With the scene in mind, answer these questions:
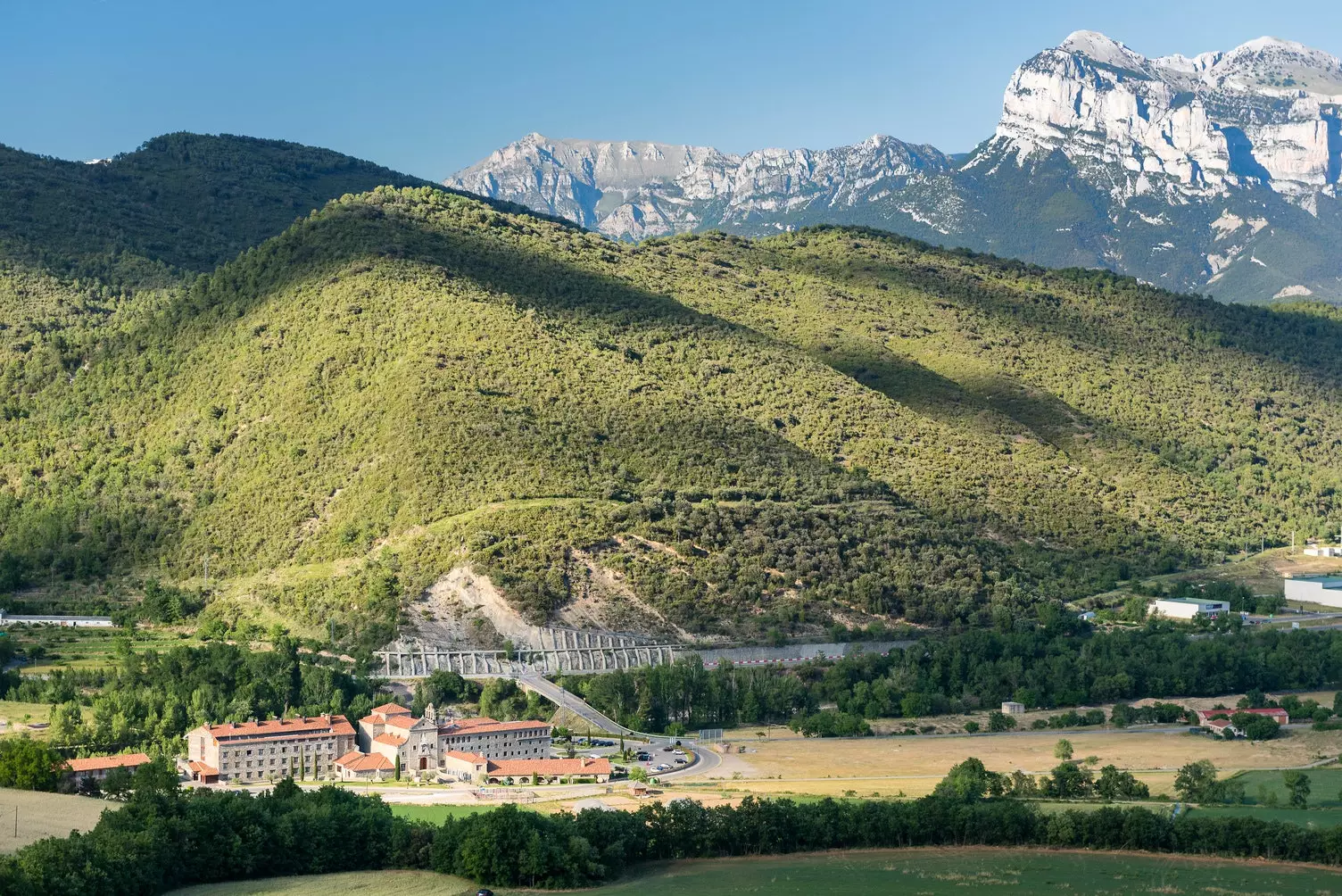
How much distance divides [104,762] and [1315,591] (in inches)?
3496

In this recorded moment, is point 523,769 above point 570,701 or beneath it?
beneath

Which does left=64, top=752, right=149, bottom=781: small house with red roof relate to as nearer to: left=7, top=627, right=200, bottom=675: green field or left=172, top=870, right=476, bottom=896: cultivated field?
left=172, top=870, right=476, bottom=896: cultivated field

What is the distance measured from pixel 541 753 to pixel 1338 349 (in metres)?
136

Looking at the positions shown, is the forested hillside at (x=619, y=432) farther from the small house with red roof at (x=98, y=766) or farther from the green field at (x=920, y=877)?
the green field at (x=920, y=877)

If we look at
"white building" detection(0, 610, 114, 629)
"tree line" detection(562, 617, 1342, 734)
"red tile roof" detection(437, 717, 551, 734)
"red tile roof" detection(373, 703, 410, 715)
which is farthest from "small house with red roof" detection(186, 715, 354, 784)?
"white building" detection(0, 610, 114, 629)

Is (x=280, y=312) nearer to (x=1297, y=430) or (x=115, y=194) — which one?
(x=115, y=194)

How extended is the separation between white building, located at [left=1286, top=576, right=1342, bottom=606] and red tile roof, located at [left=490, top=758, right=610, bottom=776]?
6993 centimetres

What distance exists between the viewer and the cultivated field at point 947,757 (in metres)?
80.6

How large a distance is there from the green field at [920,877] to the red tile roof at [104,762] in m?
15.4

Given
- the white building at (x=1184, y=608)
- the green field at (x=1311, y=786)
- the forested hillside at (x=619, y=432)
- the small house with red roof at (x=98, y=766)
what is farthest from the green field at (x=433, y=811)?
the white building at (x=1184, y=608)

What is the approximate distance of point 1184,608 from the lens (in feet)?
410

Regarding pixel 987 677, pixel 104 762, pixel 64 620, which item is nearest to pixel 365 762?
pixel 104 762

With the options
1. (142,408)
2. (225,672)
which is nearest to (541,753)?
(225,672)

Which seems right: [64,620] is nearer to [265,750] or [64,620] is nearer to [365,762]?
[265,750]
